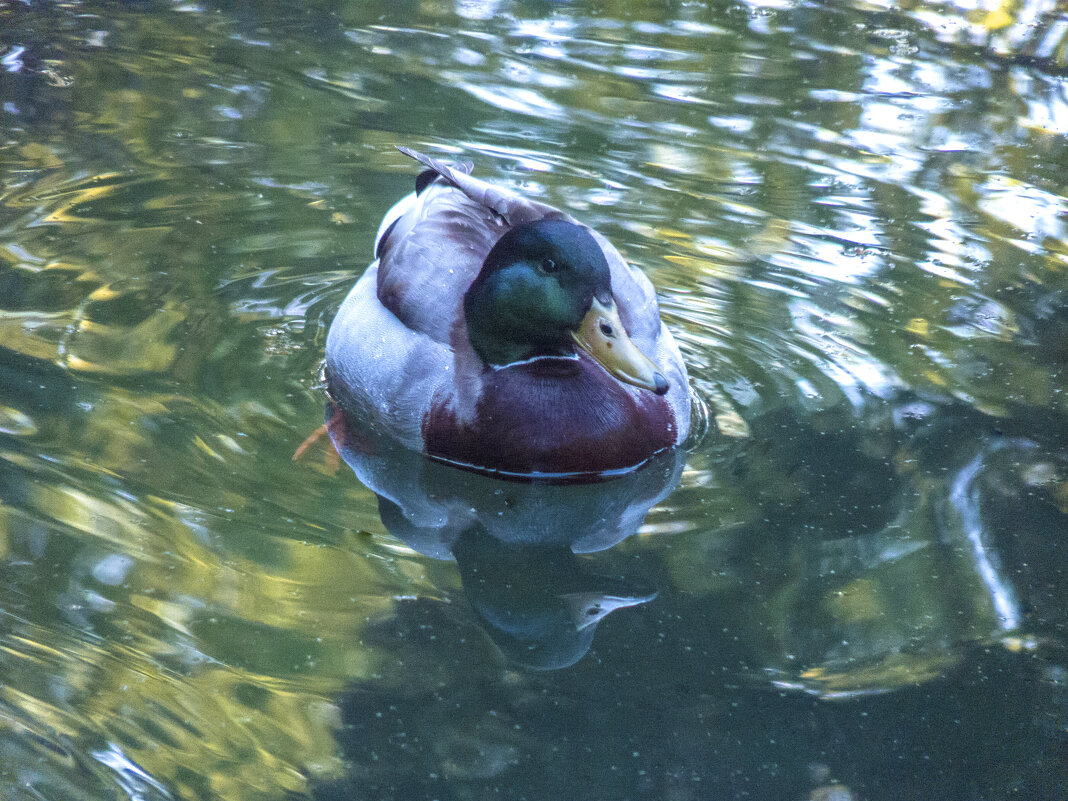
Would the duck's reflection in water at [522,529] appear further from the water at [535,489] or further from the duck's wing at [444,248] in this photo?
the duck's wing at [444,248]

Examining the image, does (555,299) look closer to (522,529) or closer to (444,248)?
(444,248)

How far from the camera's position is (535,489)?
457 centimetres

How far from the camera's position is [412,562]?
4023 mm

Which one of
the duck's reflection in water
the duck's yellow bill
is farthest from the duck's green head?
the duck's reflection in water

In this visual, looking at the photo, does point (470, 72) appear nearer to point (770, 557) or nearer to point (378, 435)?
point (378, 435)

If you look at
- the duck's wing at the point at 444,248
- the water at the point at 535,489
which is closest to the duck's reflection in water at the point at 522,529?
the water at the point at 535,489

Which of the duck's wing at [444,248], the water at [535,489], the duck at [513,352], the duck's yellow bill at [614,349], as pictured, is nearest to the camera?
the water at [535,489]

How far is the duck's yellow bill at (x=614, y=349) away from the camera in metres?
4.20

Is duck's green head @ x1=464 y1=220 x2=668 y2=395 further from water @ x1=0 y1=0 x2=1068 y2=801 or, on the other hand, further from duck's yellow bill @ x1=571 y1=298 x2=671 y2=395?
water @ x1=0 y1=0 x2=1068 y2=801

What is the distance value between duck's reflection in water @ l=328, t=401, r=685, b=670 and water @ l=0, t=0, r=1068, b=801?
21 millimetres

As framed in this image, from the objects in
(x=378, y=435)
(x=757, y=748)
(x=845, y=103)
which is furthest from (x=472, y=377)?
(x=845, y=103)

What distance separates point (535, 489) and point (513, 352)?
1.67 ft

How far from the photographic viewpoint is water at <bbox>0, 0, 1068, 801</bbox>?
10.9 feet

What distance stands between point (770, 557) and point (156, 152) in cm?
449
